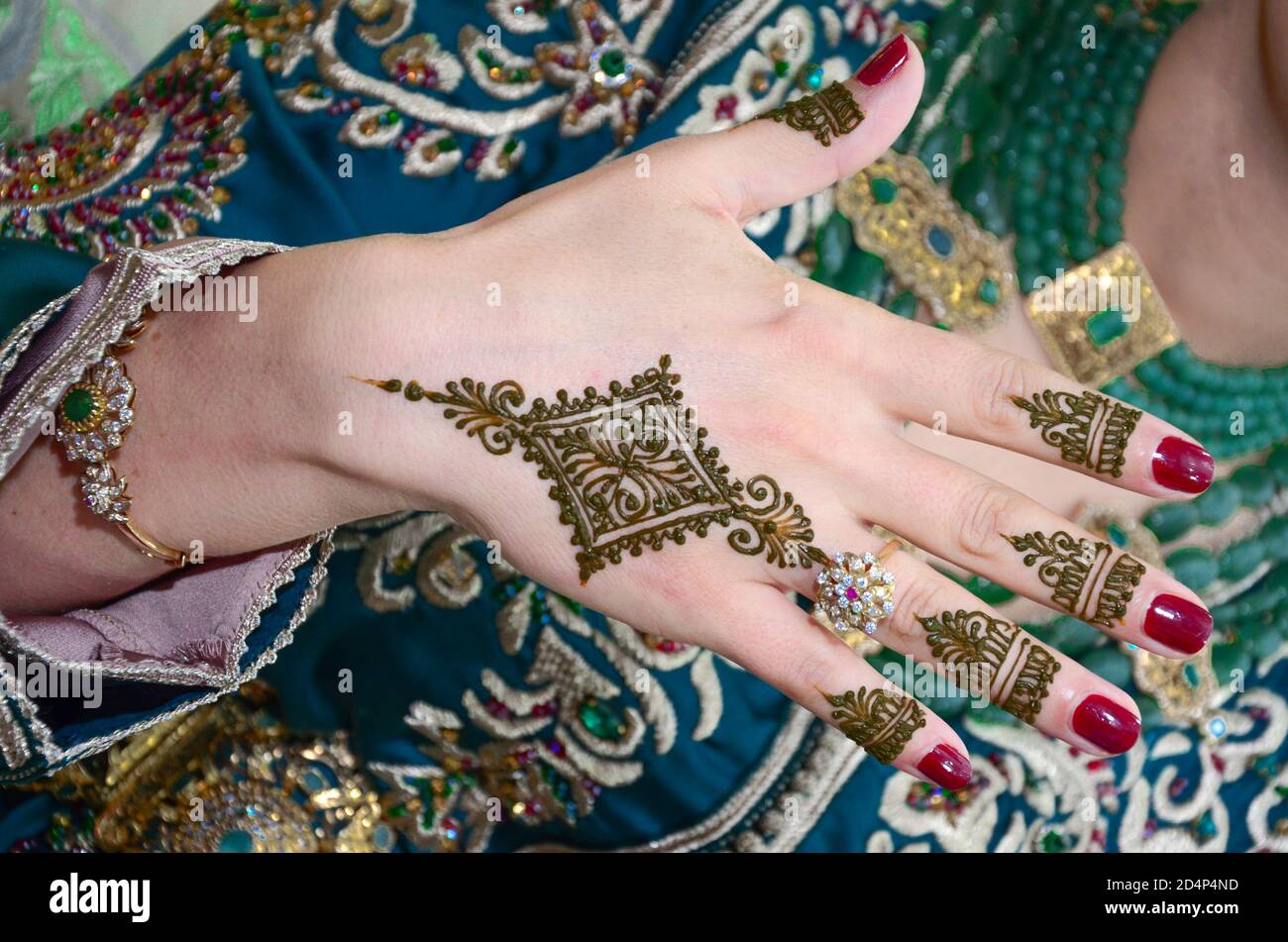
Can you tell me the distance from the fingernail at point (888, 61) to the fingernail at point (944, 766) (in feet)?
1.61

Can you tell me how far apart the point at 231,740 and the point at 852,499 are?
0.77m

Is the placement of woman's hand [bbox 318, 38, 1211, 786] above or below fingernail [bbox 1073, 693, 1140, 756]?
above

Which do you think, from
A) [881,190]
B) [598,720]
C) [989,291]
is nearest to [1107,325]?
[989,291]

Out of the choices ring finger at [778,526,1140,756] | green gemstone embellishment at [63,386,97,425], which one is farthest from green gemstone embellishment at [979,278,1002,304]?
green gemstone embellishment at [63,386,97,425]

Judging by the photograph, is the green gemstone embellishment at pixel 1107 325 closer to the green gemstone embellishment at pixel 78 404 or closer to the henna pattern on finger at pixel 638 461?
the henna pattern on finger at pixel 638 461

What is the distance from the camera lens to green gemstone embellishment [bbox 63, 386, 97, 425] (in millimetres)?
794

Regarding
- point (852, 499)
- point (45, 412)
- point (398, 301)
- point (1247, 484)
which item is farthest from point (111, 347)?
point (1247, 484)

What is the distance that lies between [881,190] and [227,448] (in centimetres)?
61

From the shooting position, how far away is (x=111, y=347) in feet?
2.66

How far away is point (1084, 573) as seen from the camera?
2.37 ft

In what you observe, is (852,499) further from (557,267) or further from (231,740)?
(231,740)

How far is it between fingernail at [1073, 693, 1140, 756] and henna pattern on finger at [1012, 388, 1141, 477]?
0.53 ft

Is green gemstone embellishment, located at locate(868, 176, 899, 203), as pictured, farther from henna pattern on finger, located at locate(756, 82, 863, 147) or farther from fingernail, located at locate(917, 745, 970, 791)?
fingernail, located at locate(917, 745, 970, 791)

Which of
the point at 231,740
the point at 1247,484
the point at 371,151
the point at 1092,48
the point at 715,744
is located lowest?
the point at 231,740
